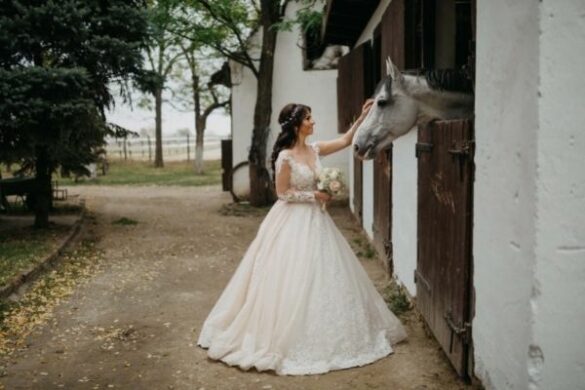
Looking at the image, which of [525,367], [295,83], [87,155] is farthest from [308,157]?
[295,83]

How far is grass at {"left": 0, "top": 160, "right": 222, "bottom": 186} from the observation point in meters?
21.3

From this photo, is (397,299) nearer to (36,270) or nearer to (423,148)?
(423,148)

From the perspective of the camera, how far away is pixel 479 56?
11.5ft

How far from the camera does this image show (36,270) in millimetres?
7707

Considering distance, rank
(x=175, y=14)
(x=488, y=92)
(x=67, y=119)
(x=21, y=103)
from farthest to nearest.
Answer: (x=175, y=14)
(x=67, y=119)
(x=21, y=103)
(x=488, y=92)

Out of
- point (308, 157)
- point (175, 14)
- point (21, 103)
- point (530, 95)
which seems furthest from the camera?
point (175, 14)

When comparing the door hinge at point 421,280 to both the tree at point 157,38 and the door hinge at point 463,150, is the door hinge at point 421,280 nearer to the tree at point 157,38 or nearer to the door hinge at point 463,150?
the door hinge at point 463,150

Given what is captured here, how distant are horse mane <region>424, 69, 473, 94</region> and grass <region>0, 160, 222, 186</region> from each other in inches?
626

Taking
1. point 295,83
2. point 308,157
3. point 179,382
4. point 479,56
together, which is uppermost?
point 295,83

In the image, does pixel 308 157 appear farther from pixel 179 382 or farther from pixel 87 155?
pixel 87 155

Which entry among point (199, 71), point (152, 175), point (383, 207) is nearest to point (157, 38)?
point (383, 207)

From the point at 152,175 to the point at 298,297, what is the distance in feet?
67.4

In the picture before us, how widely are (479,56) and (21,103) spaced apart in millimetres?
7381

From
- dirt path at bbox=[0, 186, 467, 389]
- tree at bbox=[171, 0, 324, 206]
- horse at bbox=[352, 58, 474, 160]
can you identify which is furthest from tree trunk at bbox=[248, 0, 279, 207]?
horse at bbox=[352, 58, 474, 160]
